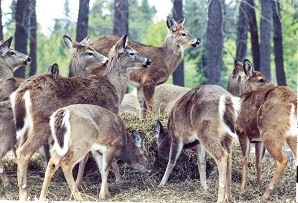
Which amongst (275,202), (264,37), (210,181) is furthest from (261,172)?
(264,37)

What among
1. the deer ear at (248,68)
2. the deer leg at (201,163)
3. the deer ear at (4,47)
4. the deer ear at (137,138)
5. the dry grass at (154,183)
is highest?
the deer ear at (248,68)

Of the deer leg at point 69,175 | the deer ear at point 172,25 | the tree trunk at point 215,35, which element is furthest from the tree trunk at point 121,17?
the deer leg at point 69,175

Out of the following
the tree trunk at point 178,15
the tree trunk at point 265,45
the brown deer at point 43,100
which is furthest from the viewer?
the tree trunk at point 265,45

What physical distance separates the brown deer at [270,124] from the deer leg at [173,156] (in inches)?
37.2

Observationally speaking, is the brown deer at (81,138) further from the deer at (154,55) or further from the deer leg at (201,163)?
the deer at (154,55)

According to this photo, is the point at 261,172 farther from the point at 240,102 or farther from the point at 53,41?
the point at 53,41

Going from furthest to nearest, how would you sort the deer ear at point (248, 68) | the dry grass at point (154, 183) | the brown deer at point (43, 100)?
the deer ear at point (248, 68), the dry grass at point (154, 183), the brown deer at point (43, 100)

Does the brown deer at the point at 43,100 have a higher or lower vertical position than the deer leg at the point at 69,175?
higher

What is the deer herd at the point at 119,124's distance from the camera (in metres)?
9.09

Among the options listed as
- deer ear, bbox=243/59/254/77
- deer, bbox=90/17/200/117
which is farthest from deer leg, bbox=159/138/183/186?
deer, bbox=90/17/200/117

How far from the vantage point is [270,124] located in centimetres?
936

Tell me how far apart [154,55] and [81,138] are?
502 centimetres

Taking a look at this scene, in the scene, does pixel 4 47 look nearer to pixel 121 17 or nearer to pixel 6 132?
pixel 6 132

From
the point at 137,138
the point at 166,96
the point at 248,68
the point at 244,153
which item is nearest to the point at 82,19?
the point at 166,96
